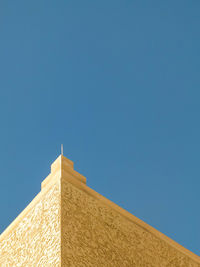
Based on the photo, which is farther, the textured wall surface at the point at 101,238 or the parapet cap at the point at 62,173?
the parapet cap at the point at 62,173

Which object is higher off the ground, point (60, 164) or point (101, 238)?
point (60, 164)

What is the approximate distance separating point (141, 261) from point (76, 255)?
42.3 inches

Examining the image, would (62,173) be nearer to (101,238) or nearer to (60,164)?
(60,164)

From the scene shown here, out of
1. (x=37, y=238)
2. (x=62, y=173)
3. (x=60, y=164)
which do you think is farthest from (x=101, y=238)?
(x=60, y=164)

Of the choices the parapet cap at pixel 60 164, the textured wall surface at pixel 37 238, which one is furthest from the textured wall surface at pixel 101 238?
the parapet cap at pixel 60 164

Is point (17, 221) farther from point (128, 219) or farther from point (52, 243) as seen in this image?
point (128, 219)

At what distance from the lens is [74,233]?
525 centimetres

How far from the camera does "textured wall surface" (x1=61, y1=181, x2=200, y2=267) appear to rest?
5.18m

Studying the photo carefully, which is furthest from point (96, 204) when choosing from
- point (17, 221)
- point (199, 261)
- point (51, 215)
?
point (199, 261)

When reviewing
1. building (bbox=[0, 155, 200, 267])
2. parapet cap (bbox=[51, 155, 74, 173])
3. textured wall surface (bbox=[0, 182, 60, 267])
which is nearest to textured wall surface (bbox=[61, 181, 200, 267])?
building (bbox=[0, 155, 200, 267])

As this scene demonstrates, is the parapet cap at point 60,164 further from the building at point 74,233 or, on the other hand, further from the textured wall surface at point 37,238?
the textured wall surface at point 37,238

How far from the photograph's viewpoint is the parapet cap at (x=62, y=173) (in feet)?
18.5

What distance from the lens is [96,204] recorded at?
5.75 meters

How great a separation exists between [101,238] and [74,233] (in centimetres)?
40
